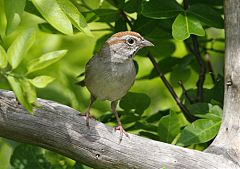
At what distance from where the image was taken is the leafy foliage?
273cm

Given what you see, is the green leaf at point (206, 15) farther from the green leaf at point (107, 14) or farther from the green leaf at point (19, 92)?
the green leaf at point (19, 92)

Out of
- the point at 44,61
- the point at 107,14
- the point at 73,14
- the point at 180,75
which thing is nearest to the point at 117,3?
the point at 107,14

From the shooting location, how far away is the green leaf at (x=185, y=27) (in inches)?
135

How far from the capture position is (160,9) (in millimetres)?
3746

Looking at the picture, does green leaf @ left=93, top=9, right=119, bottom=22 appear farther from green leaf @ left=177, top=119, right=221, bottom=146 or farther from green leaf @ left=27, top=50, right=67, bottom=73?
green leaf @ left=27, top=50, right=67, bottom=73

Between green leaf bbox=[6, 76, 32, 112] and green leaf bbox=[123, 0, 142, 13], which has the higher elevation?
green leaf bbox=[6, 76, 32, 112]

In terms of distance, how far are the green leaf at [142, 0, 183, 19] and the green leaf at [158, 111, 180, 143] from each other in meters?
0.61

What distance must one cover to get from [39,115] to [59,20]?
3.21 feet

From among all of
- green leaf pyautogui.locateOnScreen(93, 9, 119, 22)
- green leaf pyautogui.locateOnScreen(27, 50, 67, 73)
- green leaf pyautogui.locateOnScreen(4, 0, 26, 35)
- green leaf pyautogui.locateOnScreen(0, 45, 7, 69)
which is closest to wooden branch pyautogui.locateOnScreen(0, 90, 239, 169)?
green leaf pyautogui.locateOnScreen(27, 50, 67, 73)

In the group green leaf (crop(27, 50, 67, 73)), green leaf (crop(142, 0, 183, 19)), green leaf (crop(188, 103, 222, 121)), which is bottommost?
green leaf (crop(188, 103, 222, 121))

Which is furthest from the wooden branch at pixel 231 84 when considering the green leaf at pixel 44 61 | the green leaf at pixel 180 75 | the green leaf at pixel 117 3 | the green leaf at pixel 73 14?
the green leaf at pixel 73 14

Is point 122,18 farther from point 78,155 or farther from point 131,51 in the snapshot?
point 78,155

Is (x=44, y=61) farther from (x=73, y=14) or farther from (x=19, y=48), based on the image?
(x=73, y=14)

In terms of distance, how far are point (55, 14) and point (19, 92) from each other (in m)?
0.36
